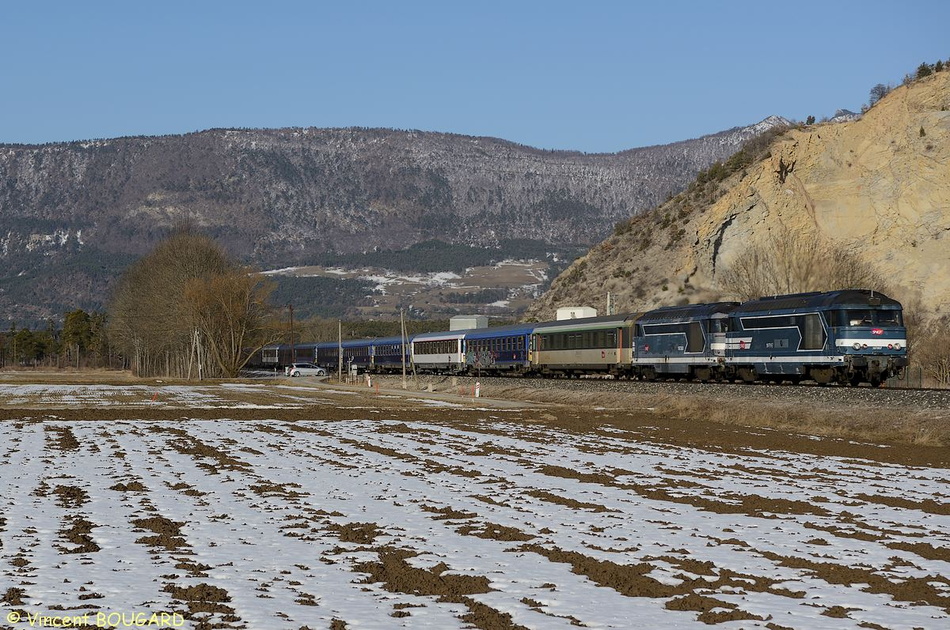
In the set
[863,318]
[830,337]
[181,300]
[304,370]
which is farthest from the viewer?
[304,370]

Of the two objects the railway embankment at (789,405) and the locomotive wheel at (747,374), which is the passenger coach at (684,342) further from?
the railway embankment at (789,405)

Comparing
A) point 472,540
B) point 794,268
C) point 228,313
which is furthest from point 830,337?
point 228,313

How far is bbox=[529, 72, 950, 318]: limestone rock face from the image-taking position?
254 feet

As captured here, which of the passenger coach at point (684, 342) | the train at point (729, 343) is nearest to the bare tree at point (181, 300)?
the train at point (729, 343)

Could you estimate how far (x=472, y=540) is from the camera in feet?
51.3

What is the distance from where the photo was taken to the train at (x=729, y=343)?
47312 millimetres

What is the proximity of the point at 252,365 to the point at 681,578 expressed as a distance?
515ft

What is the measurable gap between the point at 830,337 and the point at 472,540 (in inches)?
1383

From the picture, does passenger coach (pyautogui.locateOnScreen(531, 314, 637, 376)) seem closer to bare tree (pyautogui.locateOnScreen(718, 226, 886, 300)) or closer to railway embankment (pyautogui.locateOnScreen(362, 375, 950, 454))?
railway embankment (pyautogui.locateOnScreen(362, 375, 950, 454))

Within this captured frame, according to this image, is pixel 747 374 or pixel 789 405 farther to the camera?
pixel 747 374

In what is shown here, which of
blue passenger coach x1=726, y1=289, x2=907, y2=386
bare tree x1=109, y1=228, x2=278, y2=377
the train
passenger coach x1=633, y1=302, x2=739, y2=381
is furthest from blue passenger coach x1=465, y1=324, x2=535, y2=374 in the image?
bare tree x1=109, y1=228, x2=278, y2=377

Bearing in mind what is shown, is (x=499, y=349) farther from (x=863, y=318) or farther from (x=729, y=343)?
(x=863, y=318)

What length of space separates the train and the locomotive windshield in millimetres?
41

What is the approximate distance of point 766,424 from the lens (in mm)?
39250
